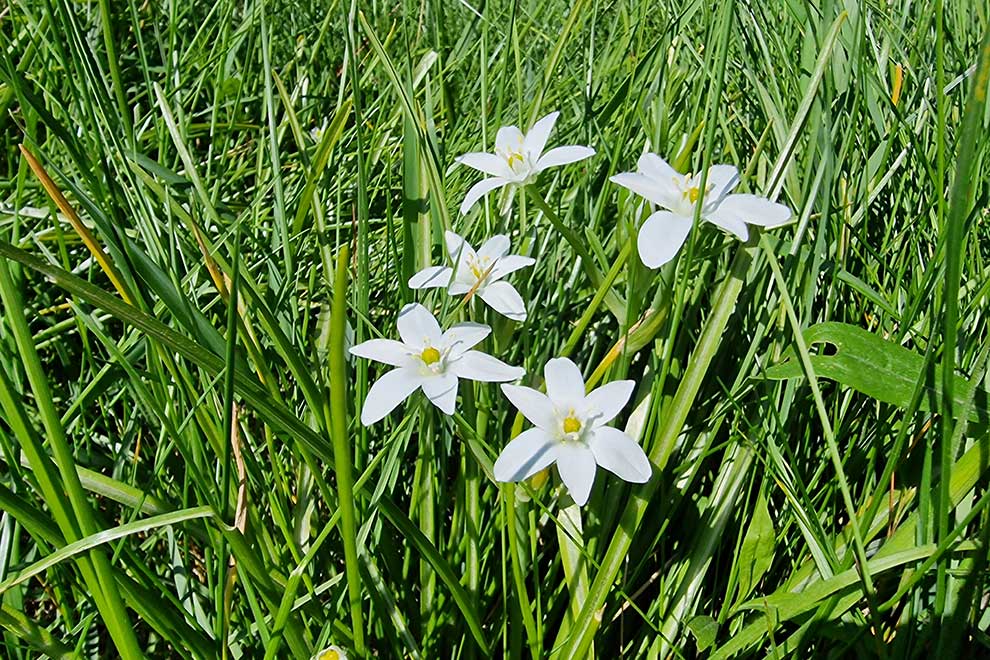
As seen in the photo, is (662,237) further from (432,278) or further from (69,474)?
(69,474)

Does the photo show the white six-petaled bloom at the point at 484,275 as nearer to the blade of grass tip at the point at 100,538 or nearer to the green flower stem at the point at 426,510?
the green flower stem at the point at 426,510

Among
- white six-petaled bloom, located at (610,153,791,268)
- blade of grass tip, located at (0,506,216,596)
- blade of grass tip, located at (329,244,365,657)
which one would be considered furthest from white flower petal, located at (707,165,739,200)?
blade of grass tip, located at (0,506,216,596)

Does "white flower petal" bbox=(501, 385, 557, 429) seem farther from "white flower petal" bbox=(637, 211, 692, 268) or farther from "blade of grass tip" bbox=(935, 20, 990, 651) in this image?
"blade of grass tip" bbox=(935, 20, 990, 651)

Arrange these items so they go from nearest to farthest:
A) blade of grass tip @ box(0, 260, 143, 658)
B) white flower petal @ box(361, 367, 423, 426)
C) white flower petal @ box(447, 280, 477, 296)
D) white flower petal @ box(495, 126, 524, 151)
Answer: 1. blade of grass tip @ box(0, 260, 143, 658)
2. white flower petal @ box(361, 367, 423, 426)
3. white flower petal @ box(447, 280, 477, 296)
4. white flower petal @ box(495, 126, 524, 151)

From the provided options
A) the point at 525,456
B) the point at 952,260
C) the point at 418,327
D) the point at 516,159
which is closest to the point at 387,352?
the point at 418,327

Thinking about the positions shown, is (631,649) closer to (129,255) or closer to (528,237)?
(528,237)

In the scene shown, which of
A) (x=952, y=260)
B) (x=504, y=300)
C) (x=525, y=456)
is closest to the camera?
(x=952, y=260)

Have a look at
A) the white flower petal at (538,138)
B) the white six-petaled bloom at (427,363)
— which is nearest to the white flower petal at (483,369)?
the white six-petaled bloom at (427,363)
